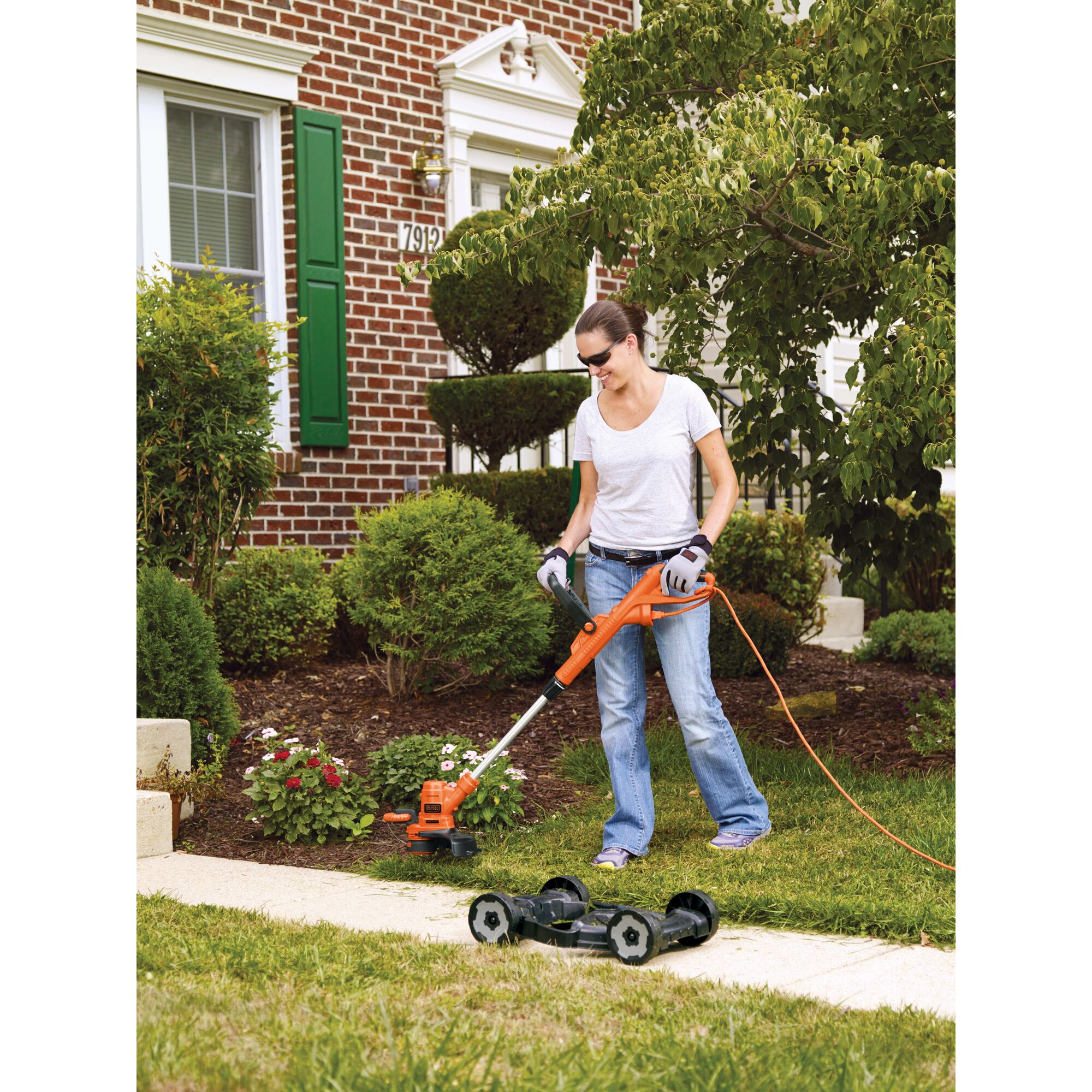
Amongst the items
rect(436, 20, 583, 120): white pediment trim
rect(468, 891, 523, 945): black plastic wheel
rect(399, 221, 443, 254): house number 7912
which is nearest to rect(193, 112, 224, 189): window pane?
rect(399, 221, 443, 254): house number 7912

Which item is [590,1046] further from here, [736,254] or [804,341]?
[804,341]

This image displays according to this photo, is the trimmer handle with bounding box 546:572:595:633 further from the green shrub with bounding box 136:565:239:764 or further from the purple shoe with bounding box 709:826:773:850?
the green shrub with bounding box 136:565:239:764

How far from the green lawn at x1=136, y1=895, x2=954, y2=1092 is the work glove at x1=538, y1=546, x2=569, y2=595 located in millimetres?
1294

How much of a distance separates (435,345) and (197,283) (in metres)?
3.18

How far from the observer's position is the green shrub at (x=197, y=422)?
21.1 ft

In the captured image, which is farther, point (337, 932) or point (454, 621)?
point (454, 621)

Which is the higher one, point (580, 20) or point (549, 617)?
point (580, 20)

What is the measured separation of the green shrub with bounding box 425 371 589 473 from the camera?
8.54 metres

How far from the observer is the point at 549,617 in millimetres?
7500

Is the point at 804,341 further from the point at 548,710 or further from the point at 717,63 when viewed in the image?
the point at 548,710
